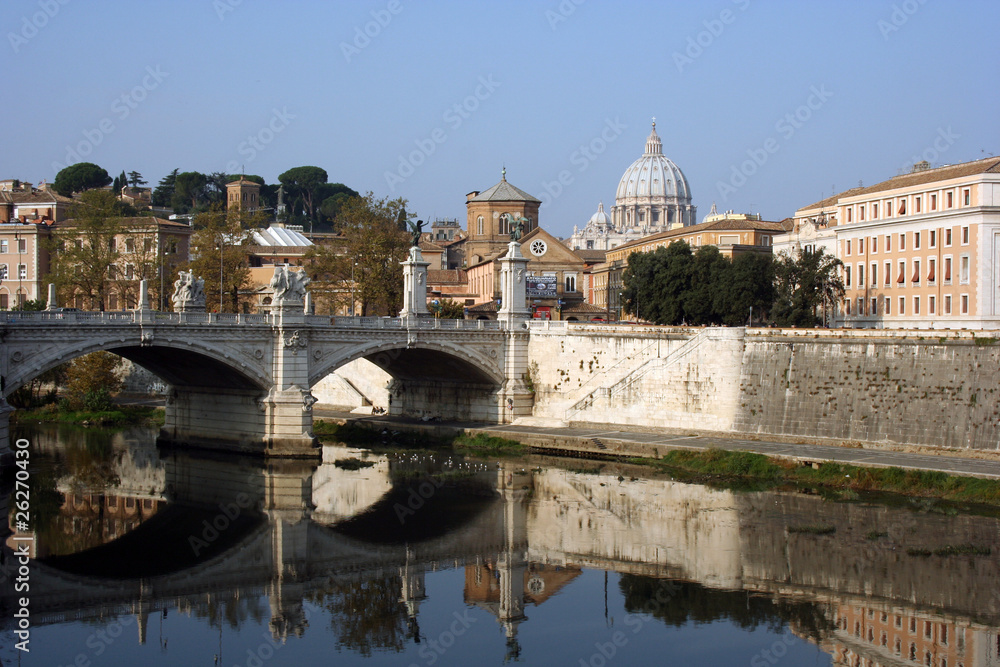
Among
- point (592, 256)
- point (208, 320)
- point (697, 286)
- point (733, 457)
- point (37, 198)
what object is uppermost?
point (37, 198)

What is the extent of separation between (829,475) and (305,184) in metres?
113

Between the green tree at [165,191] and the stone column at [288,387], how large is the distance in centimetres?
9823

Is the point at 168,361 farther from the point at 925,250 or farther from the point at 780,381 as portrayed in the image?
the point at 925,250

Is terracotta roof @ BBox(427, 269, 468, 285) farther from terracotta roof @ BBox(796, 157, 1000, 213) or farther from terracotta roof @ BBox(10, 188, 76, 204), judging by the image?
terracotta roof @ BBox(796, 157, 1000, 213)

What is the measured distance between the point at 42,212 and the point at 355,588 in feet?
194

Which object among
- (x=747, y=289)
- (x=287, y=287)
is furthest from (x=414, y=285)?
(x=747, y=289)

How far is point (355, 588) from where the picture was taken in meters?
25.1

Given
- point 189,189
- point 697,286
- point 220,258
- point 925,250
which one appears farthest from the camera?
point 189,189

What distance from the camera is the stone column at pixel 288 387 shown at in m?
38.9

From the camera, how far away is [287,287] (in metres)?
39.4

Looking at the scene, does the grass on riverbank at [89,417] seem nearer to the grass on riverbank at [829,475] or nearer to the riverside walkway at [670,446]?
the riverside walkway at [670,446]

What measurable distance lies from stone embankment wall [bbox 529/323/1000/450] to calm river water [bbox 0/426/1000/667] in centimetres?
502

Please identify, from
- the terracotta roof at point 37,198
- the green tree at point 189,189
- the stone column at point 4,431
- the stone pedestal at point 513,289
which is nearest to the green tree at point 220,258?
the stone pedestal at point 513,289

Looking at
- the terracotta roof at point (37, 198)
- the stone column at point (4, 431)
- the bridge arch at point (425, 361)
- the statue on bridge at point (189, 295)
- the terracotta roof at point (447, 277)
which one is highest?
the terracotta roof at point (37, 198)
